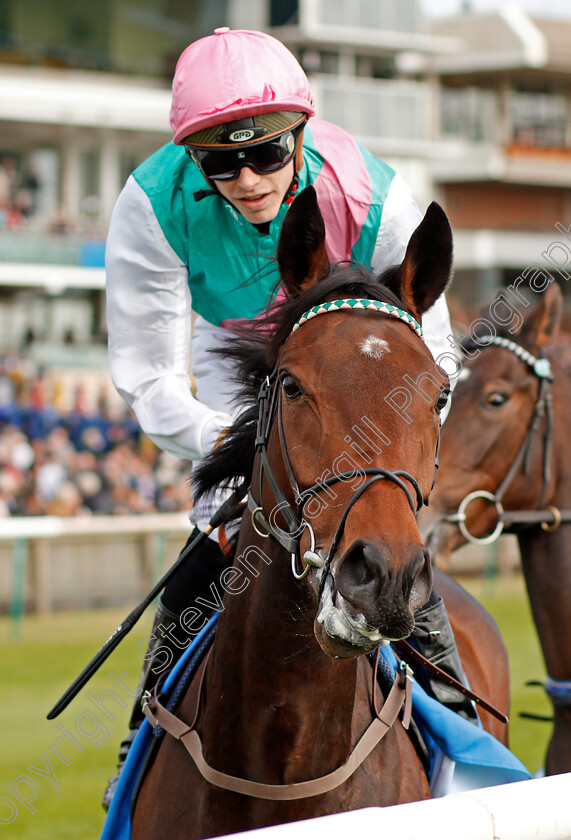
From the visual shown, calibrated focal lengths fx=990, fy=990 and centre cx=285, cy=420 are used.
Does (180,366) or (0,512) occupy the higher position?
(180,366)

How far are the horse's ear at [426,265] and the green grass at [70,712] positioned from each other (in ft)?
11.8

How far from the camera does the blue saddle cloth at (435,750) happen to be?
2486 millimetres

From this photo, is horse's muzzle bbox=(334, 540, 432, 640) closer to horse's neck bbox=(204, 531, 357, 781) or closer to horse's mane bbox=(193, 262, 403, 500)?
horse's neck bbox=(204, 531, 357, 781)

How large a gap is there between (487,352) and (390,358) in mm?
2208

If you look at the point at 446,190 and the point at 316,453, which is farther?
the point at 446,190

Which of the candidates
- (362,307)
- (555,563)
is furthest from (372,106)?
(362,307)

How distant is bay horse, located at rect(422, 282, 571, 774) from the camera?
12.1 ft

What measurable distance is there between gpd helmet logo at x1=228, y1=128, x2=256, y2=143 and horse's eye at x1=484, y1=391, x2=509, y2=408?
5.93 feet

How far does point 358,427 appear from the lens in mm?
1795

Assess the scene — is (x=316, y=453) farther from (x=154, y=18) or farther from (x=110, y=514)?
(x=154, y=18)

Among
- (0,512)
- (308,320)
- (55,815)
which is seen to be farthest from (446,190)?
(308,320)

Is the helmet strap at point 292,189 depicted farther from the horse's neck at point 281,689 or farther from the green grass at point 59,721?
the green grass at point 59,721

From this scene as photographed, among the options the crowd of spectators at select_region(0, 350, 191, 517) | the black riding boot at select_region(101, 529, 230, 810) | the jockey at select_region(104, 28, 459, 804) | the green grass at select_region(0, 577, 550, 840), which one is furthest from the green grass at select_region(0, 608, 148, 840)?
the jockey at select_region(104, 28, 459, 804)

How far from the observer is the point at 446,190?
28359 millimetres
